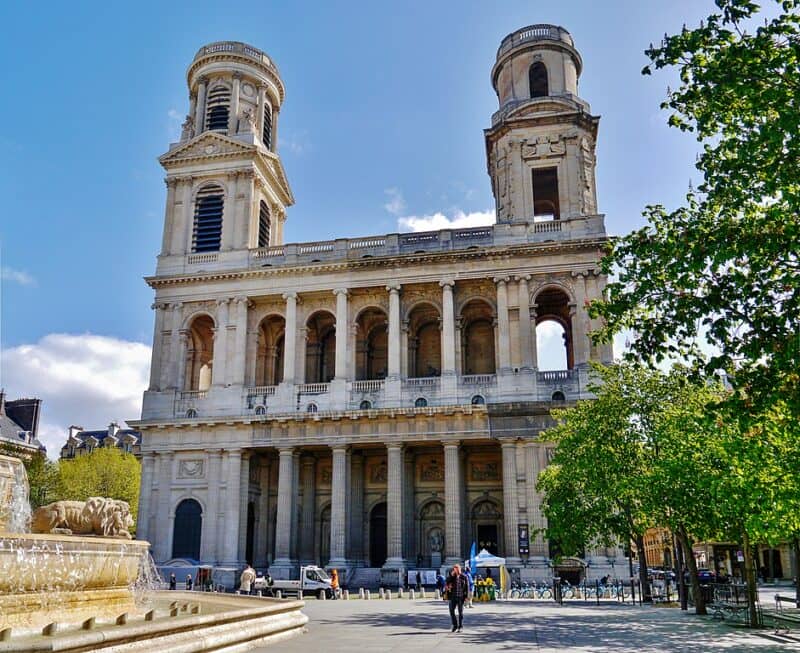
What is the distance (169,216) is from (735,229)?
39.2 metres

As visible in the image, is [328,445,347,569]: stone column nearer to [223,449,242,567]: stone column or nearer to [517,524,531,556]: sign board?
[223,449,242,567]: stone column

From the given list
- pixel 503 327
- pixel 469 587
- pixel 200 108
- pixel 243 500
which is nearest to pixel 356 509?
pixel 243 500

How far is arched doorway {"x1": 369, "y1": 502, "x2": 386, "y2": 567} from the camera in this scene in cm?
4175

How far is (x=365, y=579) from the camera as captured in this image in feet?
125

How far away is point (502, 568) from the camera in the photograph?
1288 inches

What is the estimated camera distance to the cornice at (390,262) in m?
39.9

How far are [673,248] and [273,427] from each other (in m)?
29.9

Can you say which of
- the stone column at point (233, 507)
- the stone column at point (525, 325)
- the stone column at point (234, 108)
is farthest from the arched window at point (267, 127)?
the stone column at point (233, 507)

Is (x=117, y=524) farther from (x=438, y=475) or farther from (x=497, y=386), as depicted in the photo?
→ (x=438, y=475)

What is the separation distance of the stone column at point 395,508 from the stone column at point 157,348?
47.2 ft

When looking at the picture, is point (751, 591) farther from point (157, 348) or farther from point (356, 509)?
point (157, 348)

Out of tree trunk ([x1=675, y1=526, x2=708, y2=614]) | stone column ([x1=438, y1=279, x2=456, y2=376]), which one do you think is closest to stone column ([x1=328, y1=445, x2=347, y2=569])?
stone column ([x1=438, y1=279, x2=456, y2=376])

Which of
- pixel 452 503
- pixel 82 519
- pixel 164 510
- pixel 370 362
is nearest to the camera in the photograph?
pixel 82 519

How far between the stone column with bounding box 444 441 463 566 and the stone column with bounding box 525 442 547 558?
11.6 ft
